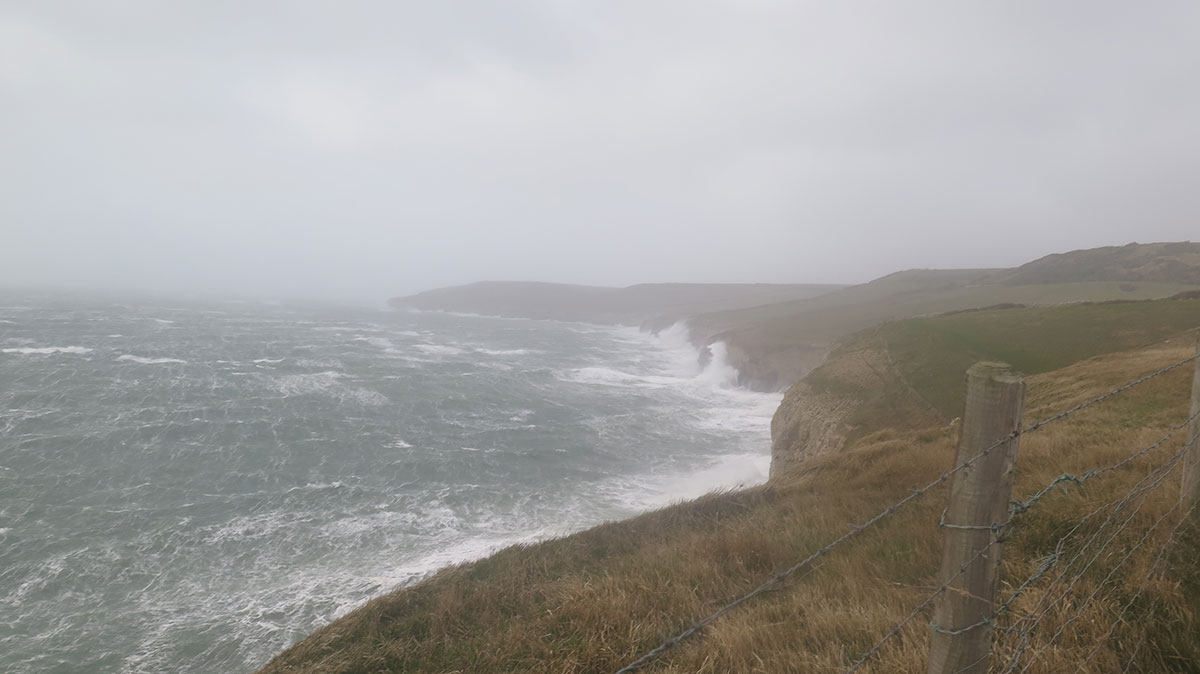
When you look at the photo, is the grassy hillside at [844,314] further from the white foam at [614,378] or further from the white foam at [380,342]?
the white foam at [380,342]

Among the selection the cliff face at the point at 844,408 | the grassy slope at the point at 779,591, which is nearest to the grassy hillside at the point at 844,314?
the cliff face at the point at 844,408

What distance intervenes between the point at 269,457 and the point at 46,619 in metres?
14.4

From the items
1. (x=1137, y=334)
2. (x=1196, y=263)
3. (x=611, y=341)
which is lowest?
(x=611, y=341)

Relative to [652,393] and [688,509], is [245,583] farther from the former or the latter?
[652,393]

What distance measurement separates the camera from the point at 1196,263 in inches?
2549

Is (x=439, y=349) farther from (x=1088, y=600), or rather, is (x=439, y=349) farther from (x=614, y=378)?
(x=1088, y=600)

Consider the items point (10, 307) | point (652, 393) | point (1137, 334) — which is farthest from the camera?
point (10, 307)

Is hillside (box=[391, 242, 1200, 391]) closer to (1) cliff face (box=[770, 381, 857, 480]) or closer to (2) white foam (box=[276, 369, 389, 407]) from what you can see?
(1) cliff face (box=[770, 381, 857, 480])

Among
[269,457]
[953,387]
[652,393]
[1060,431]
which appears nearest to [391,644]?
Answer: [1060,431]

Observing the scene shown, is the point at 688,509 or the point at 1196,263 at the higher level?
the point at 1196,263

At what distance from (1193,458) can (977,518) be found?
3.59 m

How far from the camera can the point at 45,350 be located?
180 feet

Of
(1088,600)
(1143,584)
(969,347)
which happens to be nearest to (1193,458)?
(1143,584)

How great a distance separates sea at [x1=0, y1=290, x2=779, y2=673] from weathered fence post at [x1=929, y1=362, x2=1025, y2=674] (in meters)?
17.1
